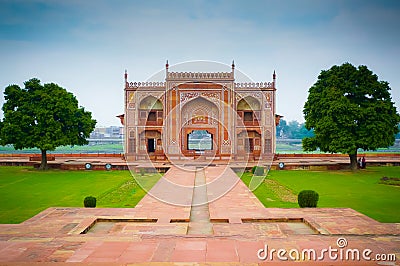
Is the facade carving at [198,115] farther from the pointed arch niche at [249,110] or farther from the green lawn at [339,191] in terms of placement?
the green lawn at [339,191]

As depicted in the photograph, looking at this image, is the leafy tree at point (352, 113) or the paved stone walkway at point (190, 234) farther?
the leafy tree at point (352, 113)

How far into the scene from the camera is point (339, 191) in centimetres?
1469

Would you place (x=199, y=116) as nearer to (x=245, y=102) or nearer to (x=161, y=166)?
(x=245, y=102)

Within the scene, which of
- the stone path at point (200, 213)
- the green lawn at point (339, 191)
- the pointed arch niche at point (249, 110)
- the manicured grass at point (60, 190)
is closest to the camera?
the stone path at point (200, 213)

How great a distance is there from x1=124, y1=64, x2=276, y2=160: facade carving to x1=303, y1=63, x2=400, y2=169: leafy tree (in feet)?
24.1

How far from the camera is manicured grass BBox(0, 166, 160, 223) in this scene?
1180 cm

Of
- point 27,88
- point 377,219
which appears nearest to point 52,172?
point 27,88

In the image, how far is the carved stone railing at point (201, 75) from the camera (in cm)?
2908

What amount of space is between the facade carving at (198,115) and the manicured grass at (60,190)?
8.36 metres

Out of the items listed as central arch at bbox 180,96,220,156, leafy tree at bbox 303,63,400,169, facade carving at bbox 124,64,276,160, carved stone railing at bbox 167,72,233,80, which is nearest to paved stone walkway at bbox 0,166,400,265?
A: leafy tree at bbox 303,63,400,169

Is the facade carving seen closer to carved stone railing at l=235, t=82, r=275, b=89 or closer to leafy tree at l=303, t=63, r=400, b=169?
carved stone railing at l=235, t=82, r=275, b=89

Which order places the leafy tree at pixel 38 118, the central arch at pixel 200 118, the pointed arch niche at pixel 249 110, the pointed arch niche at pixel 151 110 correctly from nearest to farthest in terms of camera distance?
1. the leafy tree at pixel 38 118
2. the central arch at pixel 200 118
3. the pointed arch niche at pixel 151 110
4. the pointed arch niche at pixel 249 110

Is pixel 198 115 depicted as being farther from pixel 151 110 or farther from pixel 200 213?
pixel 200 213

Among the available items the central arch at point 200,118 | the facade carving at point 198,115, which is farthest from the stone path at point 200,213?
the central arch at point 200,118
